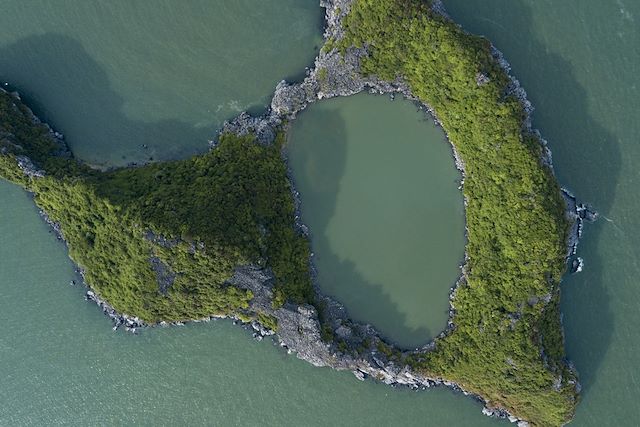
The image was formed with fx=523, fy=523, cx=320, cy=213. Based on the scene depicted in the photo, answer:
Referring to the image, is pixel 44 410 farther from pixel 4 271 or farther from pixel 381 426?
pixel 381 426

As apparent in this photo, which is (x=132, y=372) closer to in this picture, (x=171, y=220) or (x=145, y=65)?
(x=171, y=220)

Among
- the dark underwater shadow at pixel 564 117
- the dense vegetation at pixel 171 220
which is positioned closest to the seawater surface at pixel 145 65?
the dense vegetation at pixel 171 220

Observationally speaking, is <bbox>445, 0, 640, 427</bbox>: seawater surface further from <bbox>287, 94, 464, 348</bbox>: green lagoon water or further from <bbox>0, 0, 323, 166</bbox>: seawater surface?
<bbox>0, 0, 323, 166</bbox>: seawater surface

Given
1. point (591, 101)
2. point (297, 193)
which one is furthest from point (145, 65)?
point (591, 101)

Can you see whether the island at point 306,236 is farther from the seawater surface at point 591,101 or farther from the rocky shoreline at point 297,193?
the seawater surface at point 591,101

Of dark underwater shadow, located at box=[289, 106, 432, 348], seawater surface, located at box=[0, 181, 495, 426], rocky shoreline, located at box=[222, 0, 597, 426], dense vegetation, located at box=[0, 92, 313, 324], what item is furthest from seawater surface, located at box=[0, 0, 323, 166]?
seawater surface, located at box=[0, 181, 495, 426]

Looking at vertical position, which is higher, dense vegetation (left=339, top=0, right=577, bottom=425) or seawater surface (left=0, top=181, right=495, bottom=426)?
dense vegetation (left=339, top=0, right=577, bottom=425)

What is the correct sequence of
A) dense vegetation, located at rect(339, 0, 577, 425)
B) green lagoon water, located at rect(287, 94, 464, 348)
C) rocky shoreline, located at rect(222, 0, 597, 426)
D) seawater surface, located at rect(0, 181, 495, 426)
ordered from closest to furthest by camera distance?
dense vegetation, located at rect(339, 0, 577, 425) → rocky shoreline, located at rect(222, 0, 597, 426) → green lagoon water, located at rect(287, 94, 464, 348) → seawater surface, located at rect(0, 181, 495, 426)
